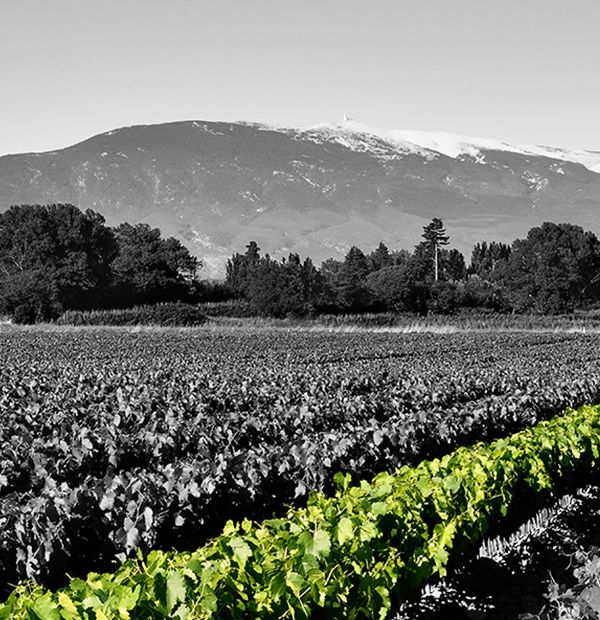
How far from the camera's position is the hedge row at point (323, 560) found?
4.29m

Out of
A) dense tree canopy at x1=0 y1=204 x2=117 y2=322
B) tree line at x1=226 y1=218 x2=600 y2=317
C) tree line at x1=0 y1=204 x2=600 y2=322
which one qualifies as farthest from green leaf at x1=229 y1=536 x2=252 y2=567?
tree line at x1=226 y1=218 x2=600 y2=317

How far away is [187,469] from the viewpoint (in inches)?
338

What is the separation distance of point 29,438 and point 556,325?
59587 mm

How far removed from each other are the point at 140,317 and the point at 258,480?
190ft

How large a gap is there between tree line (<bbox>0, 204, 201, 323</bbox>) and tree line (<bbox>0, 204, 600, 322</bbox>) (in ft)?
0.39

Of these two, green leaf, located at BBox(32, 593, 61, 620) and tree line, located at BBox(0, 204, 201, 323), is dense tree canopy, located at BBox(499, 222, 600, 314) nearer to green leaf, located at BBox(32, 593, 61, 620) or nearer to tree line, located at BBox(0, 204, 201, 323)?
tree line, located at BBox(0, 204, 201, 323)

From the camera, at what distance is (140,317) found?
65.1m

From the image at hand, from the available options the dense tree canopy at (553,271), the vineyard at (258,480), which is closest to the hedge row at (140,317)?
the vineyard at (258,480)

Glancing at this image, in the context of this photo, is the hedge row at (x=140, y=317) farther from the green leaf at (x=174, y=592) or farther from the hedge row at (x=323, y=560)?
the green leaf at (x=174, y=592)

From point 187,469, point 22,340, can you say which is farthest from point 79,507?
point 22,340

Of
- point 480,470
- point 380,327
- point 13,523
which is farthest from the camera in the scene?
point 380,327

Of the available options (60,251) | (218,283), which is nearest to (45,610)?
(60,251)

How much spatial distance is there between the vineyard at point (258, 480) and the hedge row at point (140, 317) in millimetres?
42438

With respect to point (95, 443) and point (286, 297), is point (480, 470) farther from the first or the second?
point (286, 297)
